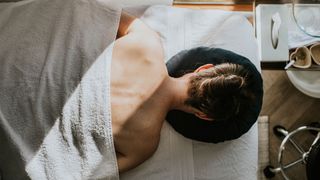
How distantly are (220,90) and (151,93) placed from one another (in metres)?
0.23

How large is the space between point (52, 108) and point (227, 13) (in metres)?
0.72

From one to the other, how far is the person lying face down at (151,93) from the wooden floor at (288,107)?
1.88 feet

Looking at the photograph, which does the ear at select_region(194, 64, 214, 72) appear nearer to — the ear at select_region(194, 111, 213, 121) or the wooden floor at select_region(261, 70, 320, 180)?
the ear at select_region(194, 111, 213, 121)

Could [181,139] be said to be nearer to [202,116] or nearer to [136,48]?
[202,116]

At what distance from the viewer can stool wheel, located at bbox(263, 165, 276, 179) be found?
1.68 meters

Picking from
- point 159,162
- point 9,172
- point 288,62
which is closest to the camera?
point 9,172

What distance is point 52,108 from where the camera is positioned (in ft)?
3.89

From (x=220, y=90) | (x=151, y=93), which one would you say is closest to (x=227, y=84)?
(x=220, y=90)

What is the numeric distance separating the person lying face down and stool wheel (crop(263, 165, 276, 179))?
0.57m

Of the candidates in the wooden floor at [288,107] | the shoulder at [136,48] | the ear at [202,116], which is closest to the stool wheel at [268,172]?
the wooden floor at [288,107]

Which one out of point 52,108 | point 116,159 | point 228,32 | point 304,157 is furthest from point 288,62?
point 52,108

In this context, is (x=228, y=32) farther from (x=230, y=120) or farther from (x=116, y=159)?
(x=116, y=159)

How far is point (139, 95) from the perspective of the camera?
4.12ft

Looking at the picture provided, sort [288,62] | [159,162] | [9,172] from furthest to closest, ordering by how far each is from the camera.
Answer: [288,62] < [159,162] < [9,172]
